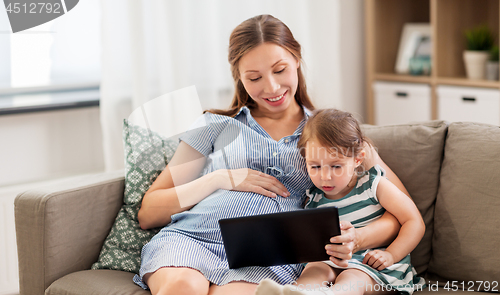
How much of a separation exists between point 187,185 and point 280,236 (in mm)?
368

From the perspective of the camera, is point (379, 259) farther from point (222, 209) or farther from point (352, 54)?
point (352, 54)

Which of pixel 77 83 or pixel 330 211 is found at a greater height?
pixel 77 83

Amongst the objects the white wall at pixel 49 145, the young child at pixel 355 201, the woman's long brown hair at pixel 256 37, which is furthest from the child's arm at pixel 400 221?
the white wall at pixel 49 145

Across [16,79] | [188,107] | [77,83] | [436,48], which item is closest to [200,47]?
[77,83]

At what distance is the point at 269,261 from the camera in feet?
3.84

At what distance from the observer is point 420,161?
1440 mm

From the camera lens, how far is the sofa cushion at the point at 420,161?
1.41 m

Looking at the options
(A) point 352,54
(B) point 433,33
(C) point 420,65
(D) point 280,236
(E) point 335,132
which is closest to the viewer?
(D) point 280,236

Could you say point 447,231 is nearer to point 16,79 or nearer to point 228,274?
point 228,274

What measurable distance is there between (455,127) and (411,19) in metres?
1.90

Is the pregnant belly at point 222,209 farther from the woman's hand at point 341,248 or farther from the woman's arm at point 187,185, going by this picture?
the woman's hand at point 341,248

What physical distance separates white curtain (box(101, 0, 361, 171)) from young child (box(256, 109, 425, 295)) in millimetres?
735

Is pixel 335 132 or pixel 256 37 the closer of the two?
pixel 335 132

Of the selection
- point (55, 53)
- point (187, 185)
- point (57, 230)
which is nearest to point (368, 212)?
point (187, 185)
